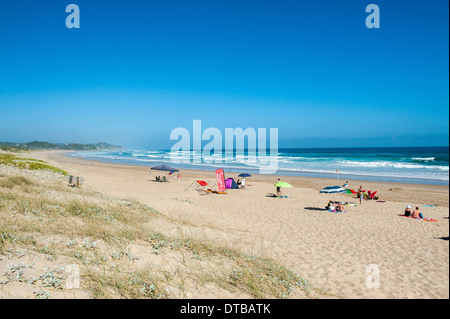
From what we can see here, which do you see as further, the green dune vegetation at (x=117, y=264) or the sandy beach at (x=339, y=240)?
the sandy beach at (x=339, y=240)

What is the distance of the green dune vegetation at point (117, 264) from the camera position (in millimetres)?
3574

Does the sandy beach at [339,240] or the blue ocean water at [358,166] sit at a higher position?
the blue ocean water at [358,166]

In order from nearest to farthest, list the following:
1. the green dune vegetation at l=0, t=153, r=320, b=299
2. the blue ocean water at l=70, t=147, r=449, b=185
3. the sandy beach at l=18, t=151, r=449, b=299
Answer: the green dune vegetation at l=0, t=153, r=320, b=299 < the sandy beach at l=18, t=151, r=449, b=299 < the blue ocean water at l=70, t=147, r=449, b=185

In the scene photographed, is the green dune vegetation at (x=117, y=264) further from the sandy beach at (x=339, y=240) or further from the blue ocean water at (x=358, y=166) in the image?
the blue ocean water at (x=358, y=166)

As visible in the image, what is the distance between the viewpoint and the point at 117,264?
4344mm

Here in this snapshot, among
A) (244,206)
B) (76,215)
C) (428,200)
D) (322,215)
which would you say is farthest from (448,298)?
(428,200)

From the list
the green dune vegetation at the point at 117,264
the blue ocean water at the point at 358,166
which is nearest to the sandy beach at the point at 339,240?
the green dune vegetation at the point at 117,264

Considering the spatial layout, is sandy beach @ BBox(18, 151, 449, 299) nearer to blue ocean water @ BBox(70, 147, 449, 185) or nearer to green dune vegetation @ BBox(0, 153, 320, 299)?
green dune vegetation @ BBox(0, 153, 320, 299)

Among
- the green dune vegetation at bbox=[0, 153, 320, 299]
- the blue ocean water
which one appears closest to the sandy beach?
the green dune vegetation at bbox=[0, 153, 320, 299]

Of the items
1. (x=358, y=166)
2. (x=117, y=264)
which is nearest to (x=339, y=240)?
(x=117, y=264)

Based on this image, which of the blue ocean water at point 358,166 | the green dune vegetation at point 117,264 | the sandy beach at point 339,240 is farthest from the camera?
the blue ocean water at point 358,166

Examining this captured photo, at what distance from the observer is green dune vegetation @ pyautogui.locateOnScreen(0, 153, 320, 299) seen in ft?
11.7

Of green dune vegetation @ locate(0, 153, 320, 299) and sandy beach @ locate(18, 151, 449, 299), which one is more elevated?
green dune vegetation @ locate(0, 153, 320, 299)
